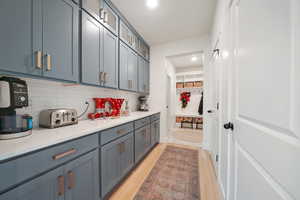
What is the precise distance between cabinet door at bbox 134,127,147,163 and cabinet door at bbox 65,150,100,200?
83cm

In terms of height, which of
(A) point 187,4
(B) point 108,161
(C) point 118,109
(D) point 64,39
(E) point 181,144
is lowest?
(E) point 181,144

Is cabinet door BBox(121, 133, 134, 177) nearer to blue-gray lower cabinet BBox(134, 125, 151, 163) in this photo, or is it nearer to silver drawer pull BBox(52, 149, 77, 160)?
blue-gray lower cabinet BBox(134, 125, 151, 163)

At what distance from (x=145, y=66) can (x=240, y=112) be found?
8.16ft

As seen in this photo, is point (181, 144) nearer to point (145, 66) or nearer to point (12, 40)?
point (145, 66)

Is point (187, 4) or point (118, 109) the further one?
point (118, 109)

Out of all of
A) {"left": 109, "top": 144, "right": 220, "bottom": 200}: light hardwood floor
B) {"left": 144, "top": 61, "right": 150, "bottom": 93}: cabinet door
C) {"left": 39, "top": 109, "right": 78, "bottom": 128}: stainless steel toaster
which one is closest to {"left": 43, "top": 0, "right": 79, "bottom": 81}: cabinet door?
{"left": 39, "top": 109, "right": 78, "bottom": 128}: stainless steel toaster

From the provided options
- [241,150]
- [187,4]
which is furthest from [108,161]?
[187,4]

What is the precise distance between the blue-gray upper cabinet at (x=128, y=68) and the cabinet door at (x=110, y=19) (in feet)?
0.84

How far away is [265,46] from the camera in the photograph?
538 millimetres

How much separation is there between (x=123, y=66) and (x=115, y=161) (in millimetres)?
1553

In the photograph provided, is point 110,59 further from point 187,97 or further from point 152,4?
point 187,97

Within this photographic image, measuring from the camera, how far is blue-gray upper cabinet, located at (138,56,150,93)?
2701 millimetres

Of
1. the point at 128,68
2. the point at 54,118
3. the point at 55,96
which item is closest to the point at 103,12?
the point at 128,68

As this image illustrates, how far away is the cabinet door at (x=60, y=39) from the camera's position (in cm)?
100
